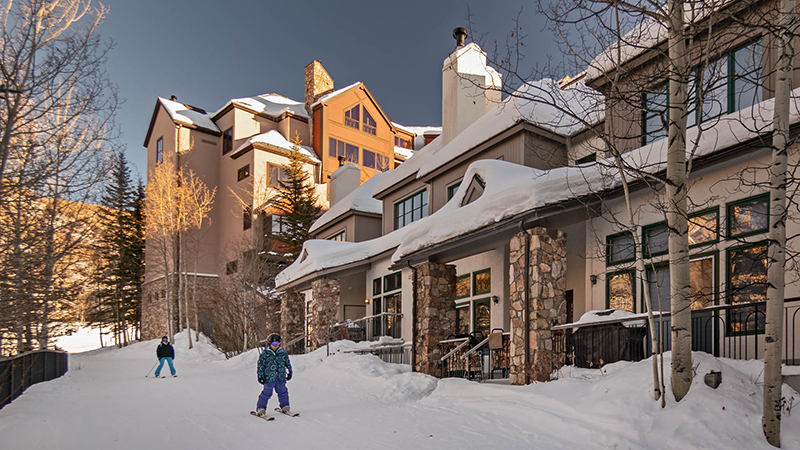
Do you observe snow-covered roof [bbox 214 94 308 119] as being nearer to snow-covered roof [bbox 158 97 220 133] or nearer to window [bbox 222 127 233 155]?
snow-covered roof [bbox 158 97 220 133]

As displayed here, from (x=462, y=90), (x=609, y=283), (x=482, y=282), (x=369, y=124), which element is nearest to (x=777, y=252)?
(x=609, y=283)

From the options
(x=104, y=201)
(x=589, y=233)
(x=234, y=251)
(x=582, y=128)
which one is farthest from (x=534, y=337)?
(x=234, y=251)

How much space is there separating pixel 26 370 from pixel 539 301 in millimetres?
8108

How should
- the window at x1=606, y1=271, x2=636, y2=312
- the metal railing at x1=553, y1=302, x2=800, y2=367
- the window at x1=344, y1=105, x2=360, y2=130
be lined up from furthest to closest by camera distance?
the window at x1=344, y1=105, x2=360, y2=130 < the window at x1=606, y1=271, x2=636, y2=312 < the metal railing at x1=553, y1=302, x2=800, y2=367

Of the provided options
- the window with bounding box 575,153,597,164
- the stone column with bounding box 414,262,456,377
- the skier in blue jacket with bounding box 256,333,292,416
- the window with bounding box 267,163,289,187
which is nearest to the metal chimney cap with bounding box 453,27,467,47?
the window with bounding box 575,153,597,164

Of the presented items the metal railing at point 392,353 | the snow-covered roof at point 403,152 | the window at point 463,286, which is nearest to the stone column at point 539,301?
the window at point 463,286

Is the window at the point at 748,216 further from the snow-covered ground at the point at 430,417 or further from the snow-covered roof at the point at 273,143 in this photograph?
the snow-covered roof at the point at 273,143

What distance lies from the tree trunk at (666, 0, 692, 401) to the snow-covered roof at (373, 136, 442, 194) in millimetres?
12349

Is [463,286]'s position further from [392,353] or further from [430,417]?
[430,417]

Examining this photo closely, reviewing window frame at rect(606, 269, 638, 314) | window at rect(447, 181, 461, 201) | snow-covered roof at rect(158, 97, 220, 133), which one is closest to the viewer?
window frame at rect(606, 269, 638, 314)

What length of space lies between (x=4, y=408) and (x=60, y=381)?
247 inches

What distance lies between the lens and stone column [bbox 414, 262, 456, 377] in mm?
12242

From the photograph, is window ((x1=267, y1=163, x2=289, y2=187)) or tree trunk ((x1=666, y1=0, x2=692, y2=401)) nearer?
tree trunk ((x1=666, y1=0, x2=692, y2=401))

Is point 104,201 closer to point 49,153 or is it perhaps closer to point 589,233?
point 49,153
